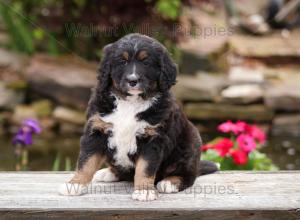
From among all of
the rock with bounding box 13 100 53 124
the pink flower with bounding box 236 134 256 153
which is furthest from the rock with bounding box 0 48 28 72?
the pink flower with bounding box 236 134 256 153

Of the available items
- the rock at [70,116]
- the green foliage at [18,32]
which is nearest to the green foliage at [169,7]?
the rock at [70,116]

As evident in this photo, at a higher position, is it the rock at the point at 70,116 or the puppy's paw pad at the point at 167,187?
the rock at the point at 70,116

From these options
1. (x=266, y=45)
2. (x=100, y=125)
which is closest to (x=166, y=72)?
(x=100, y=125)

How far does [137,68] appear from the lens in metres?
3.91

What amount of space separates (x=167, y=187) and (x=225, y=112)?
649 centimetres

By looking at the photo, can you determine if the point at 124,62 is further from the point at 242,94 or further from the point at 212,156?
the point at 242,94

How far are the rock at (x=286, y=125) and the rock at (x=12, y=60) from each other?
4.67 meters

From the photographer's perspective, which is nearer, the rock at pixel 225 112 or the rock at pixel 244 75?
the rock at pixel 225 112

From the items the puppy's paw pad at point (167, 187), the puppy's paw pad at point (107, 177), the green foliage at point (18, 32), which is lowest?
the puppy's paw pad at point (167, 187)

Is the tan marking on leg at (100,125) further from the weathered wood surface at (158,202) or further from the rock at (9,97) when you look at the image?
the rock at (9,97)

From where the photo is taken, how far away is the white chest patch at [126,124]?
13.4 feet

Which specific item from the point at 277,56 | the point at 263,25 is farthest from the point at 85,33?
the point at 263,25

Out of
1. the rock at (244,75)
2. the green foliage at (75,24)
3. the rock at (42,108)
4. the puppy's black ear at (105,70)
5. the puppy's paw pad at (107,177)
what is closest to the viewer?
the puppy's black ear at (105,70)

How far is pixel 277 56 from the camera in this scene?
13.2 metres
